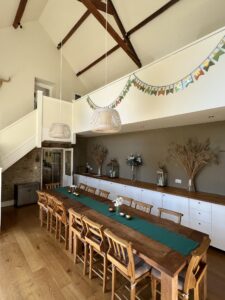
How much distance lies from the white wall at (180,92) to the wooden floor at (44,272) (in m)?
2.58

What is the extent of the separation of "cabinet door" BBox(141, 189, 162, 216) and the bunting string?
227 cm

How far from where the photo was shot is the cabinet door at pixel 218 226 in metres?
2.97

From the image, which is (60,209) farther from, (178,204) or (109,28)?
(109,28)

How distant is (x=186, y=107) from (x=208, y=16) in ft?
7.50

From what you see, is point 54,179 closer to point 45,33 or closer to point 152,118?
point 152,118

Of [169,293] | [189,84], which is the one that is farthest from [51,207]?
[189,84]

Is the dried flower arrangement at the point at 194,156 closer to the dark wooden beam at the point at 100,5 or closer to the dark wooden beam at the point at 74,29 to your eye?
the dark wooden beam at the point at 100,5

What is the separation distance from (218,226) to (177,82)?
2680 millimetres

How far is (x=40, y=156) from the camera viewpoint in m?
6.21

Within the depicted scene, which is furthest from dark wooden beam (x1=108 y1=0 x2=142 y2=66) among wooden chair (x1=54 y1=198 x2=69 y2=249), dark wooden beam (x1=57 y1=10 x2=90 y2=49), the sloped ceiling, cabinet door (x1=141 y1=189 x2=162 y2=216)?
wooden chair (x1=54 y1=198 x2=69 y2=249)

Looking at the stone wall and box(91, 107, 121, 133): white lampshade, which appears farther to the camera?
the stone wall

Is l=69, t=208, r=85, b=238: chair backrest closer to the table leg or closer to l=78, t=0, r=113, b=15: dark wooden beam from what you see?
the table leg

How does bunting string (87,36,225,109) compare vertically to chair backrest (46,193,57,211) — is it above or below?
above

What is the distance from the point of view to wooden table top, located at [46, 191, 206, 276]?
61.3 inches
